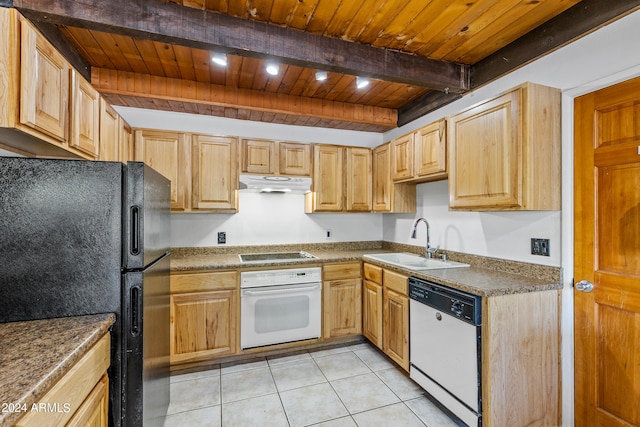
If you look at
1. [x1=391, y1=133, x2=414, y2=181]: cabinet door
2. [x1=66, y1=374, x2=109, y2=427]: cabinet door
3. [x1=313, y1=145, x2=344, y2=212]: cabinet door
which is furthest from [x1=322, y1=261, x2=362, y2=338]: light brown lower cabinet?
[x1=66, y1=374, x2=109, y2=427]: cabinet door

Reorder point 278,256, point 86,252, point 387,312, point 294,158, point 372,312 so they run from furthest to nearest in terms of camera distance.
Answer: point 278,256 → point 294,158 → point 372,312 → point 387,312 → point 86,252

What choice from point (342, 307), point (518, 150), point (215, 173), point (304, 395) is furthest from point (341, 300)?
point (518, 150)

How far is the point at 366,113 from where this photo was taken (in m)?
3.37

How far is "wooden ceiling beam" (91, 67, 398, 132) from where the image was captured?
8.31 feet

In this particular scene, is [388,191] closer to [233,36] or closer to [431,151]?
[431,151]

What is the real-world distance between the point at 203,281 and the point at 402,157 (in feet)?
7.29

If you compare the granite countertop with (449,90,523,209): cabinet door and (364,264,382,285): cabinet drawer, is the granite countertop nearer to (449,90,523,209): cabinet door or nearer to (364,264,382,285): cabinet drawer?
(364,264,382,285): cabinet drawer

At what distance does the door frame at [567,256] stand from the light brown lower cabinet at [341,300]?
1679 millimetres

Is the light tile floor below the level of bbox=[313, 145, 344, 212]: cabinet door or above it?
below

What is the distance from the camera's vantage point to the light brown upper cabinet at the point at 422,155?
8.18ft

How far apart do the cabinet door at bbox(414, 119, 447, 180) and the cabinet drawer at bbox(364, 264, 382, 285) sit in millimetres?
965

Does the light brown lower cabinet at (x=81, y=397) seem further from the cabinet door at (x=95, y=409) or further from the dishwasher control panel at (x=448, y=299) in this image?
the dishwasher control panel at (x=448, y=299)

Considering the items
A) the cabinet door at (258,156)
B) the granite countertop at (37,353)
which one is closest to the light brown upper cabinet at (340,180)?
the cabinet door at (258,156)

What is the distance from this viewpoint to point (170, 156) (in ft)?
9.21
